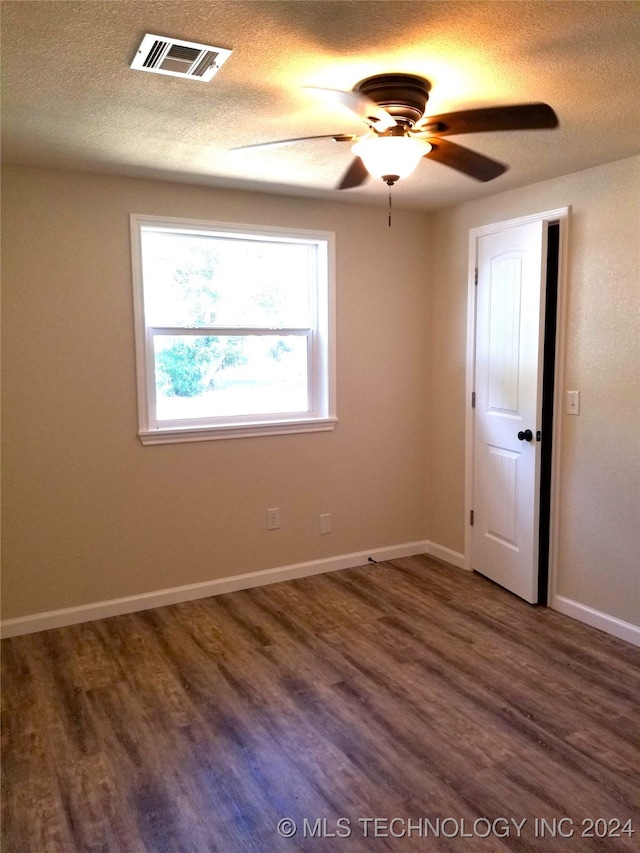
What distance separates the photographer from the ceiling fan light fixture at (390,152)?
199 centimetres

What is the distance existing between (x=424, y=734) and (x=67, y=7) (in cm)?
267

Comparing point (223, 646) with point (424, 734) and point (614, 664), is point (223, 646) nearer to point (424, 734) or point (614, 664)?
point (424, 734)

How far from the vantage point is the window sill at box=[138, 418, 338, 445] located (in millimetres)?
3574

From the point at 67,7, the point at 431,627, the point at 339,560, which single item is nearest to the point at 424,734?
the point at 431,627

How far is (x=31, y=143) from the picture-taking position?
2.75m

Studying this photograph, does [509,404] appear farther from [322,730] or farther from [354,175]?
[322,730]

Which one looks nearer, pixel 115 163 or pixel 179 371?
pixel 115 163

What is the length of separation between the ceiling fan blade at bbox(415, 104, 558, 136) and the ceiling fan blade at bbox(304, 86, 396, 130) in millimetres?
159

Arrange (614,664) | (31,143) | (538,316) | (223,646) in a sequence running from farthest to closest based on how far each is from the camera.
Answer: (538,316)
(223,646)
(614,664)
(31,143)

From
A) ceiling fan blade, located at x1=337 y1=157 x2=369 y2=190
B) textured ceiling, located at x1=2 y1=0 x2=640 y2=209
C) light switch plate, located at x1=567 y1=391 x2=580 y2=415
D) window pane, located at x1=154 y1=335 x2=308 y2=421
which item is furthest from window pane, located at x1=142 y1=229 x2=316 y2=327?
light switch plate, located at x1=567 y1=391 x2=580 y2=415

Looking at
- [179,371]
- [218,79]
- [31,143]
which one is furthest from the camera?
[179,371]

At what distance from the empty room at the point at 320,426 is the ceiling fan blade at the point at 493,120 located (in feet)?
0.06

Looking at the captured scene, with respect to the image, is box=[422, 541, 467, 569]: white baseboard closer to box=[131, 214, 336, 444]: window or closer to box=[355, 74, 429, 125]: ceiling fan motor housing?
box=[131, 214, 336, 444]: window

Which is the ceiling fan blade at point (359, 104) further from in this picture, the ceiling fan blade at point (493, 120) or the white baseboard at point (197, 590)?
the white baseboard at point (197, 590)
